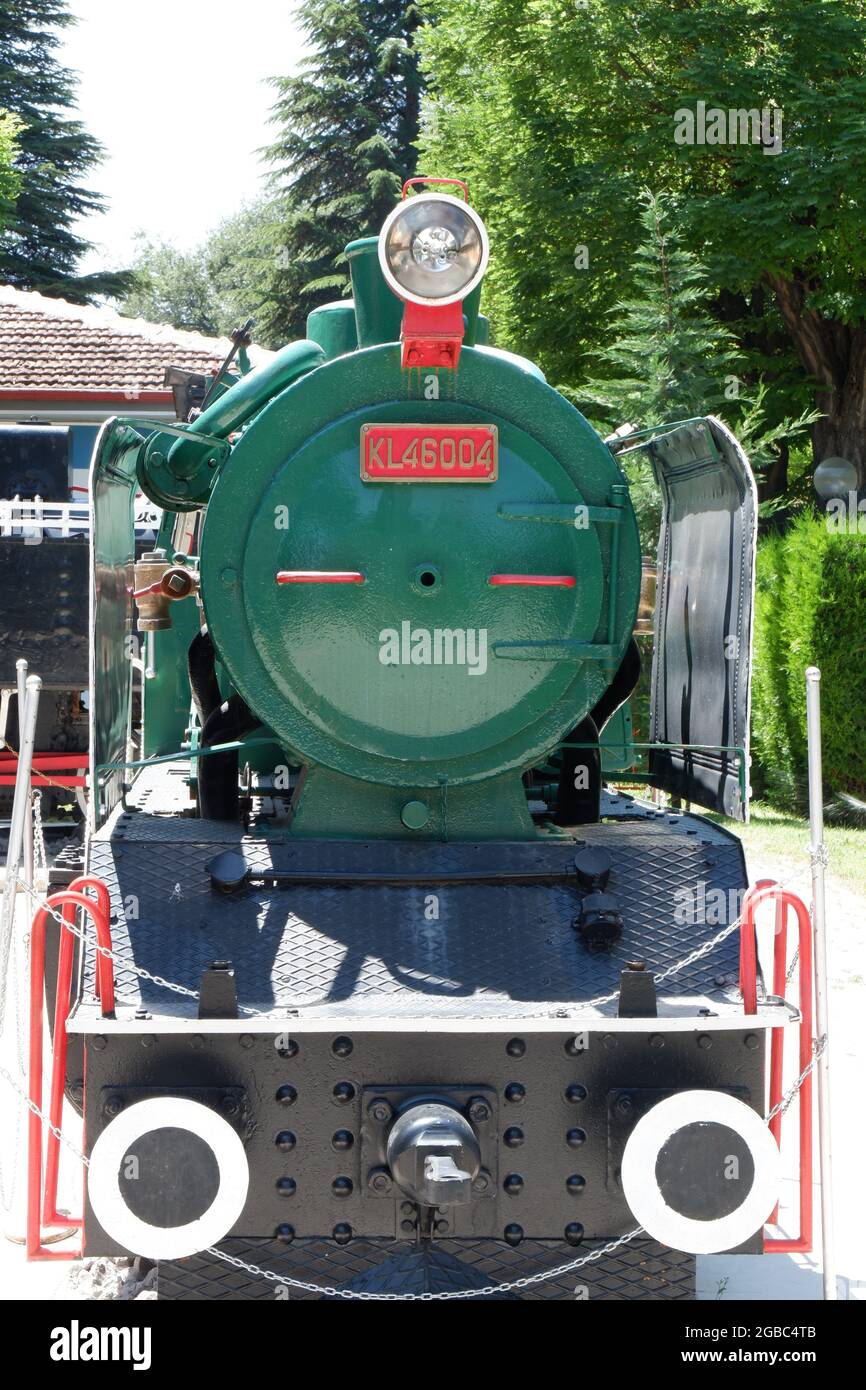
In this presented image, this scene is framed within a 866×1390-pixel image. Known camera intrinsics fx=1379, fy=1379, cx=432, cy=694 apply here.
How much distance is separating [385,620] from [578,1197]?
1458 millimetres

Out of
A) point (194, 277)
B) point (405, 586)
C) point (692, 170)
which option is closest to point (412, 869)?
point (405, 586)

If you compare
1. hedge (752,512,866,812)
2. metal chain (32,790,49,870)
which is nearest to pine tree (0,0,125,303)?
hedge (752,512,866,812)

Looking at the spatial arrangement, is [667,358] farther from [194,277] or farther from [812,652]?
[194,277]

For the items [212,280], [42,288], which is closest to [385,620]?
[42,288]

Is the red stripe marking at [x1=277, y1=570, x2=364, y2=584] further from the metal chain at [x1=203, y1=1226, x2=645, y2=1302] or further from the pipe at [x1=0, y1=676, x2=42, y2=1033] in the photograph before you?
the metal chain at [x1=203, y1=1226, x2=645, y2=1302]

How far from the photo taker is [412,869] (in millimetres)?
3510

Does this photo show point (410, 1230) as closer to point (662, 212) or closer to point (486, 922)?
point (486, 922)

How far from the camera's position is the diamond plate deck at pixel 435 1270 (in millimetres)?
3043

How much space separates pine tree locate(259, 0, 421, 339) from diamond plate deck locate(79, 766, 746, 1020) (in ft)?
90.1

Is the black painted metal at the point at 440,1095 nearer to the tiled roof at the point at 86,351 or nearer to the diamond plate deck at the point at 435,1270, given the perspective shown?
the diamond plate deck at the point at 435,1270

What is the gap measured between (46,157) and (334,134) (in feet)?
23.5

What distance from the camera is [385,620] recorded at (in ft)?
11.6

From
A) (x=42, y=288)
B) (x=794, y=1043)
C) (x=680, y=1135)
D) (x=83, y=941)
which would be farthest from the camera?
(x=42, y=288)

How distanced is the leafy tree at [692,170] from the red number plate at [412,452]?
1316 cm
